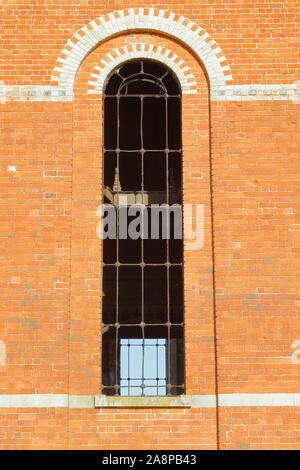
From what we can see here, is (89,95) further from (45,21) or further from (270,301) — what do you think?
(270,301)

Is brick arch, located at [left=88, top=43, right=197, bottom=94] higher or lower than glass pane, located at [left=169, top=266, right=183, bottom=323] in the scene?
higher

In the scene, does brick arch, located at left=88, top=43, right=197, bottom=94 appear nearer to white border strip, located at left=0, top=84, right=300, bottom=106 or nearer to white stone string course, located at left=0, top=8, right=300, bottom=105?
white stone string course, located at left=0, top=8, right=300, bottom=105

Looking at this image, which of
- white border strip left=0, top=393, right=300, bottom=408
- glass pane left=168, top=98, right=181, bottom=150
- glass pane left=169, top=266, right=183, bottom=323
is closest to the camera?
white border strip left=0, top=393, right=300, bottom=408

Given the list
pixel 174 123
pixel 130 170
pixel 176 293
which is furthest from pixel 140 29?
pixel 176 293

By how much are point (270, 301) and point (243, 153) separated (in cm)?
190

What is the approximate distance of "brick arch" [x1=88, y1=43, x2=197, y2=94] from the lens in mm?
11062

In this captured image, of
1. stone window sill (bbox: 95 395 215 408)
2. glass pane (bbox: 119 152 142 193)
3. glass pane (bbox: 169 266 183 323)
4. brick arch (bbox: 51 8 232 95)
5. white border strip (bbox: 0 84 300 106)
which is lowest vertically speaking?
stone window sill (bbox: 95 395 215 408)

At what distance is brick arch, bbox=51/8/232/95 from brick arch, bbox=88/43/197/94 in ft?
0.71

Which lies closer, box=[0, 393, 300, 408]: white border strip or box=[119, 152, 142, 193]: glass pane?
box=[0, 393, 300, 408]: white border strip

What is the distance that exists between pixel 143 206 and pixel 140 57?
1965 millimetres

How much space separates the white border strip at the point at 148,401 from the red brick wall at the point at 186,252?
0.07 meters

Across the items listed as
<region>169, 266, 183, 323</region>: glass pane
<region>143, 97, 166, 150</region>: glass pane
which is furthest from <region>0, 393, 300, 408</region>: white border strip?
<region>143, 97, 166, 150</region>: glass pane

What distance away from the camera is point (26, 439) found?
9.73 m
